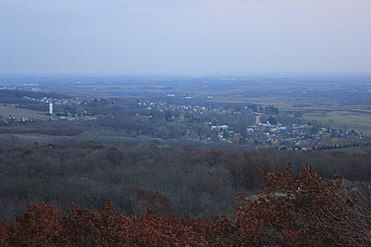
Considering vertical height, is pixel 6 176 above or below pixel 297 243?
below

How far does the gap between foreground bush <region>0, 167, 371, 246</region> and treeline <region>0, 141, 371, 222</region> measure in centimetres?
1116

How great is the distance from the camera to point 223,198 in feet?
81.1

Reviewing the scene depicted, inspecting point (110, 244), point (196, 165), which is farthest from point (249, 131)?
point (110, 244)

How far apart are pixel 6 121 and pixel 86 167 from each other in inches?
1092

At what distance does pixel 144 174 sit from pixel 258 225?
21073 millimetres

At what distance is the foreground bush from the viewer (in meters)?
6.52

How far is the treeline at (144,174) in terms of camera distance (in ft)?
72.8

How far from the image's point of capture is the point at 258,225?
23.0 feet

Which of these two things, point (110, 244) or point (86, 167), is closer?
point (110, 244)

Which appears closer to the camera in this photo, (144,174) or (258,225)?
(258,225)

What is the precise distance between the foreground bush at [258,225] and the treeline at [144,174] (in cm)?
1116

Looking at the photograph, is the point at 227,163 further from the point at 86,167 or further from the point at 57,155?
the point at 57,155

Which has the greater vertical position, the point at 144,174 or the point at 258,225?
the point at 258,225

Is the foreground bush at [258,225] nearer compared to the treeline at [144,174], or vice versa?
the foreground bush at [258,225]
